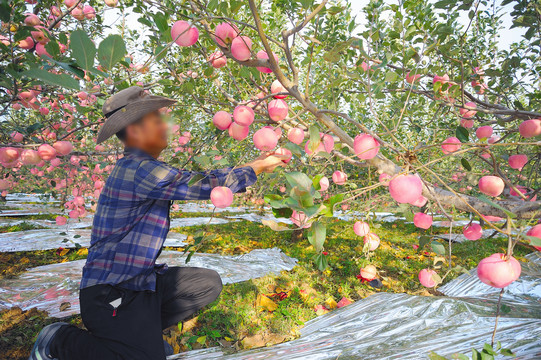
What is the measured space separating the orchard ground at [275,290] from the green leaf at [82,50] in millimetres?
798

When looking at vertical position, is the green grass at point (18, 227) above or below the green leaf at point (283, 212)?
below

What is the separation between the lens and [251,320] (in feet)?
7.82

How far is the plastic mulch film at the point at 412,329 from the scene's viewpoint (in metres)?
1.78

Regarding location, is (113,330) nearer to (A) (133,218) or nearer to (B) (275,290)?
(A) (133,218)

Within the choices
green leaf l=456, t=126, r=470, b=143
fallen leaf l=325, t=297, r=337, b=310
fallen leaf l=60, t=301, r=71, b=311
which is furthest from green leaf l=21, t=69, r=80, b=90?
fallen leaf l=325, t=297, r=337, b=310

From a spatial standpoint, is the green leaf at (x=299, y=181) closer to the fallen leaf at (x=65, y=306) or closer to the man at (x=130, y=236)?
the man at (x=130, y=236)

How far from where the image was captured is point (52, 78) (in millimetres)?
612

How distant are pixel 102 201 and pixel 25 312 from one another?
171 cm

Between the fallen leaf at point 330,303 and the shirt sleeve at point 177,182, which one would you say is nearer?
the shirt sleeve at point 177,182

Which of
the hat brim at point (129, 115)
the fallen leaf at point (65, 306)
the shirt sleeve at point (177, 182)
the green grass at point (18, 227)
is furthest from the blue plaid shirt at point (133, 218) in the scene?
the green grass at point (18, 227)

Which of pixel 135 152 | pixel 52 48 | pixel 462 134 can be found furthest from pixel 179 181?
pixel 462 134

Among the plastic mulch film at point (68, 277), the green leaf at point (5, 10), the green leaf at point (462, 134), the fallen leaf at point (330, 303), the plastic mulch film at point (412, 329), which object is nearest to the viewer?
the green leaf at point (462, 134)

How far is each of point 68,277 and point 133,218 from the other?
6.84 ft

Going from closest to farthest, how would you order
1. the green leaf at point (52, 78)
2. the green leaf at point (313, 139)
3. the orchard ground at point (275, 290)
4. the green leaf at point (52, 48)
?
the green leaf at point (52, 78) < the green leaf at point (313, 139) < the green leaf at point (52, 48) < the orchard ground at point (275, 290)
